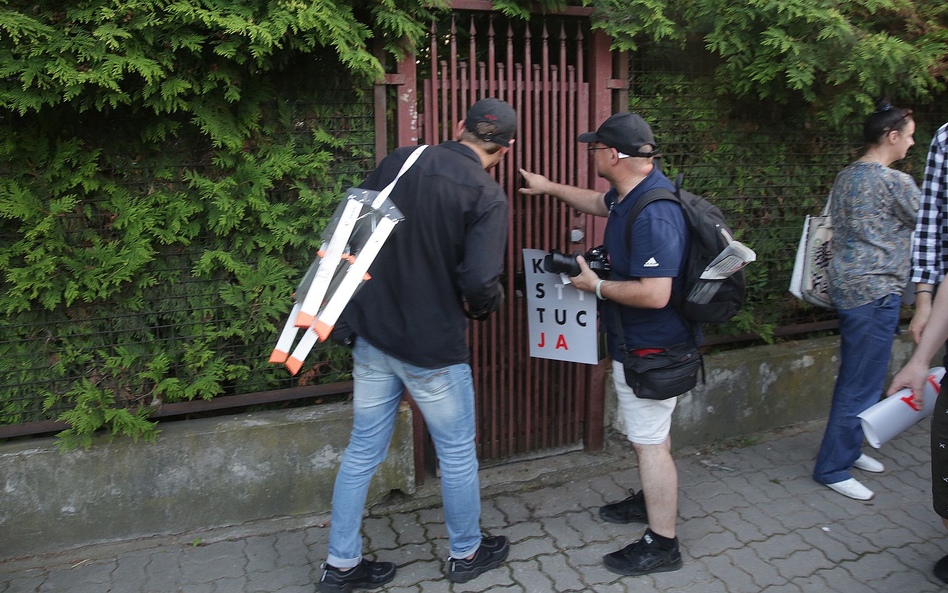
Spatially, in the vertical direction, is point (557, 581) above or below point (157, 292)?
below

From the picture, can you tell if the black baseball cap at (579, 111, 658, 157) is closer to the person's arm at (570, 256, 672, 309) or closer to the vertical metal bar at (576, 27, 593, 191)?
the person's arm at (570, 256, 672, 309)

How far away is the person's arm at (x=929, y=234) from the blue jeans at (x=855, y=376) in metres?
0.57

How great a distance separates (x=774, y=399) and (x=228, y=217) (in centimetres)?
371

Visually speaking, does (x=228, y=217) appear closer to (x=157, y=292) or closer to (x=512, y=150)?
(x=157, y=292)

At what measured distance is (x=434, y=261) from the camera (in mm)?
2770

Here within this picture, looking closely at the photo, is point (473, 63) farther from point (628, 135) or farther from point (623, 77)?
point (628, 135)

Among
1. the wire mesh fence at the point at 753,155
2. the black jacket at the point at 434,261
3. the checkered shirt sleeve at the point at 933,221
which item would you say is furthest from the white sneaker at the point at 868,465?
the black jacket at the point at 434,261

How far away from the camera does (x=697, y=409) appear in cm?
449

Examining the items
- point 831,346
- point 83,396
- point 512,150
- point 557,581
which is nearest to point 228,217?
point 83,396

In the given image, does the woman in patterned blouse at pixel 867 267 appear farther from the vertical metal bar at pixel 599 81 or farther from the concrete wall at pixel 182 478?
the concrete wall at pixel 182 478

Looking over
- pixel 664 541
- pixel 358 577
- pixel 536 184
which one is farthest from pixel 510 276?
pixel 358 577

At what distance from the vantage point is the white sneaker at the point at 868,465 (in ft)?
13.5

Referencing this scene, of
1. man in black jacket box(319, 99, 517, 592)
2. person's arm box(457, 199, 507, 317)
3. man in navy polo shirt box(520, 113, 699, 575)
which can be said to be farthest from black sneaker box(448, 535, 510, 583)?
person's arm box(457, 199, 507, 317)

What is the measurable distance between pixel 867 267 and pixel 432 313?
97.3 inches
